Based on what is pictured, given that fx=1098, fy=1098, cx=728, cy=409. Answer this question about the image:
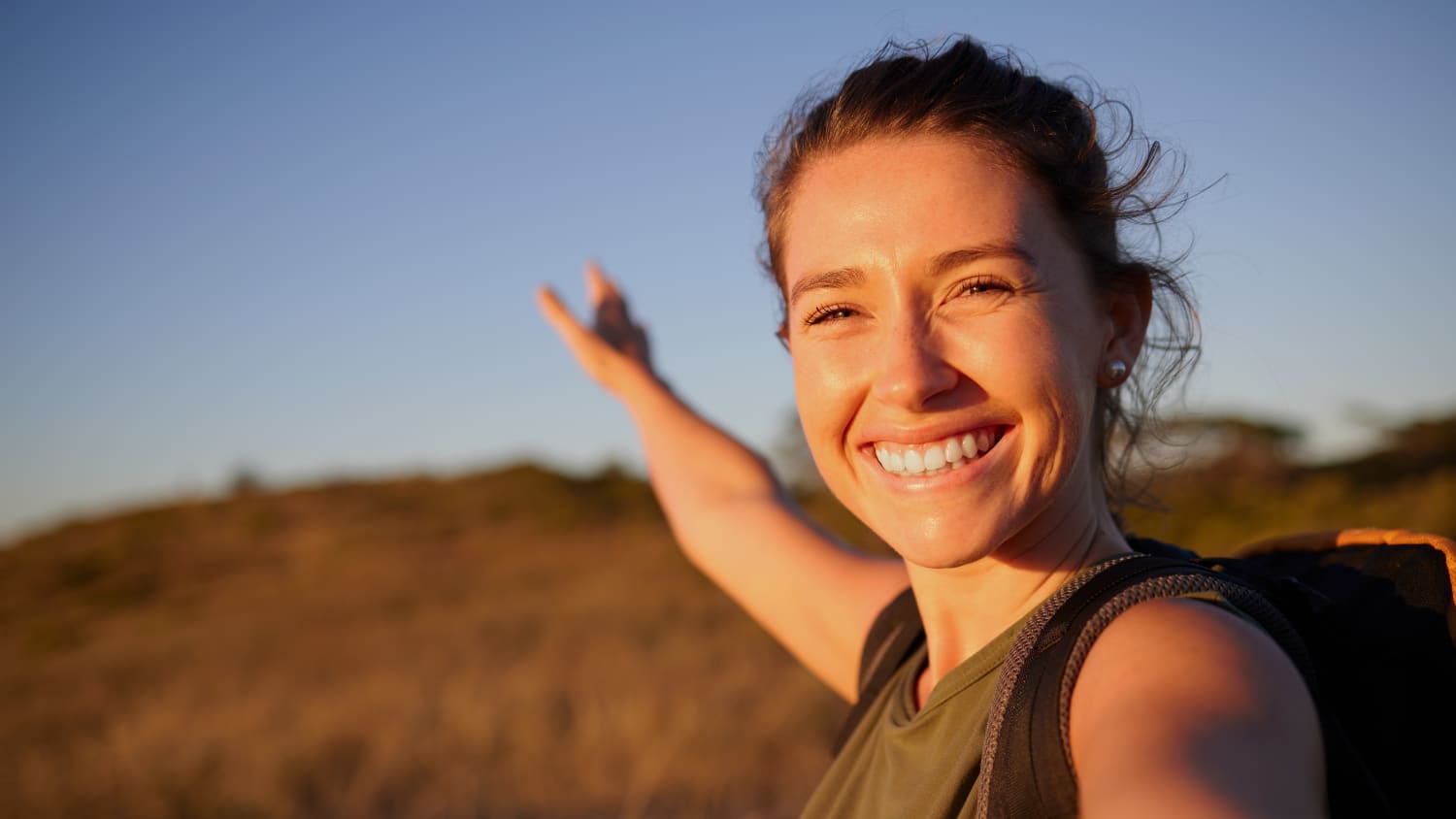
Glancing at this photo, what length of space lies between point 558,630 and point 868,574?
8.48 m

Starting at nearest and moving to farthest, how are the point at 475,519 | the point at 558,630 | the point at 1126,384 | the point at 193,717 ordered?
the point at 1126,384
the point at 193,717
the point at 558,630
the point at 475,519

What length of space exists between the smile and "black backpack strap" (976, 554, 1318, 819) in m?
0.31

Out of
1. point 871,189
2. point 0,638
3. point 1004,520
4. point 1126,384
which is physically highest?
point 0,638

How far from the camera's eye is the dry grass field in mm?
6320

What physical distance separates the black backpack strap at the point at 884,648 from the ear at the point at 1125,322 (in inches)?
20.6

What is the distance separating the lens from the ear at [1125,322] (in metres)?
1.66

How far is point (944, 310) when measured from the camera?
4.90ft

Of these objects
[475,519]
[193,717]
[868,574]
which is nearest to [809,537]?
[868,574]

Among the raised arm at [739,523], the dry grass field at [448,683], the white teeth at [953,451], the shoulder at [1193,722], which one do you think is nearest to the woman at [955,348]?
the white teeth at [953,451]

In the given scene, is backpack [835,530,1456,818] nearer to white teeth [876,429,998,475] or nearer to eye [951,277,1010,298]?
white teeth [876,429,998,475]

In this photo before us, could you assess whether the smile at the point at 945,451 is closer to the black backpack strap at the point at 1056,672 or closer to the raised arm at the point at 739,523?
the black backpack strap at the point at 1056,672

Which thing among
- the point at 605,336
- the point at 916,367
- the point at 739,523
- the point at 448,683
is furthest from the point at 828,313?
the point at 448,683

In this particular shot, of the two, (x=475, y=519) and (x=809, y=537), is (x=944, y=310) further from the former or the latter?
(x=475, y=519)

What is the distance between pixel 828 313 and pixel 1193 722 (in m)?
0.81
